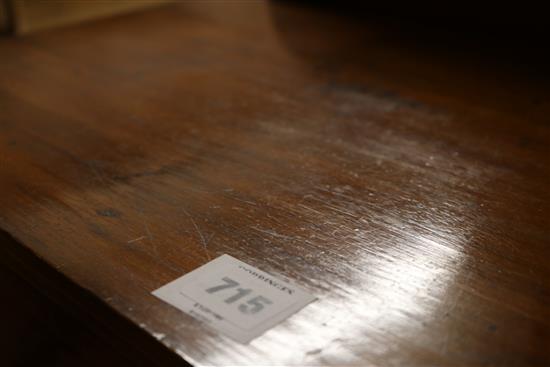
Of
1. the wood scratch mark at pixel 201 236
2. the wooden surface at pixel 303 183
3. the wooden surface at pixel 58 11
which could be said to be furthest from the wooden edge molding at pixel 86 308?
the wooden surface at pixel 58 11

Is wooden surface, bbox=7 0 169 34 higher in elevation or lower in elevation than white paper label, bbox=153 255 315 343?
higher

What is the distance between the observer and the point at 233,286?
0.72 meters

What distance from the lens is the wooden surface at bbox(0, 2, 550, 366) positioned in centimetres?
67

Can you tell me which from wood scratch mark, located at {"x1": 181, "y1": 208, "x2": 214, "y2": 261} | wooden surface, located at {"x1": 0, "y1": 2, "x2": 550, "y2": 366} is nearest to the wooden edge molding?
wooden surface, located at {"x1": 0, "y1": 2, "x2": 550, "y2": 366}

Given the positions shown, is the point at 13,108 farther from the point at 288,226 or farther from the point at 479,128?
the point at 479,128

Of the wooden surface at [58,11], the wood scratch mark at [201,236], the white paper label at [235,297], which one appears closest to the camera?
the white paper label at [235,297]

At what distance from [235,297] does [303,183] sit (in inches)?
10.4

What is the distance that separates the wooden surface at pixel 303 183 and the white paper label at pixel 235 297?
0.04 feet

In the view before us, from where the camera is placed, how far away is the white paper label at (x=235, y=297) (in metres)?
0.66

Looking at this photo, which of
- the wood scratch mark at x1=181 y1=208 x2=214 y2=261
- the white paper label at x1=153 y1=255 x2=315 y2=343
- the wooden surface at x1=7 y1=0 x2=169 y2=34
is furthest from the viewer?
the wooden surface at x1=7 y1=0 x2=169 y2=34

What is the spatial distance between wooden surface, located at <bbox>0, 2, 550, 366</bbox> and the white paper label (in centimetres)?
1

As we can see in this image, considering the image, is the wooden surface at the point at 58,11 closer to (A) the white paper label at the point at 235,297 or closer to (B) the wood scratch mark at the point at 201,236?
(B) the wood scratch mark at the point at 201,236

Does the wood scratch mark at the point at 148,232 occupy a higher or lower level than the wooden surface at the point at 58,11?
lower

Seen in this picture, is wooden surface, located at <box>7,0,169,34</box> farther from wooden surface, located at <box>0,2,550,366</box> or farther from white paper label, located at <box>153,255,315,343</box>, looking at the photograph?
white paper label, located at <box>153,255,315,343</box>
